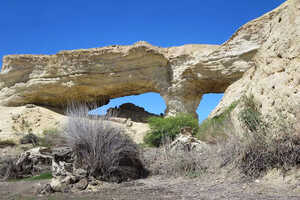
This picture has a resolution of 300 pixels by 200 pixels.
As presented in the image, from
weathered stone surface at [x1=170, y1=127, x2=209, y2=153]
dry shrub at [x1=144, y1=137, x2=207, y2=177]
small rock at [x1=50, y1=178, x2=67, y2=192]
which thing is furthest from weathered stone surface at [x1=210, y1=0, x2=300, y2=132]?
small rock at [x1=50, y1=178, x2=67, y2=192]

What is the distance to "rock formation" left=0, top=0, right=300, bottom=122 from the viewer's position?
1794 cm

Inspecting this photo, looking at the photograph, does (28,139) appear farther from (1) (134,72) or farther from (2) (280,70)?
(2) (280,70)

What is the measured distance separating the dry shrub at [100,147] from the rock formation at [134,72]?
43.0ft

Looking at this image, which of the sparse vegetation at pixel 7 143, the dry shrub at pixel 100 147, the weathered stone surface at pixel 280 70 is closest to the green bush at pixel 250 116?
the weathered stone surface at pixel 280 70

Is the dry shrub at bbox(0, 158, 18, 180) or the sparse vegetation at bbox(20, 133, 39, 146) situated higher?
the sparse vegetation at bbox(20, 133, 39, 146)

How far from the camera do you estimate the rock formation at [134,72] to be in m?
17.9

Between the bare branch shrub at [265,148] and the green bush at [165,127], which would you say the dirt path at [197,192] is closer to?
the bare branch shrub at [265,148]

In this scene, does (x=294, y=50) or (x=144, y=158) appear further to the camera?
(x=144, y=158)

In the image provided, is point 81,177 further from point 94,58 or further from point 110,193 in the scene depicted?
point 94,58

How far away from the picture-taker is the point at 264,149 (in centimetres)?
438

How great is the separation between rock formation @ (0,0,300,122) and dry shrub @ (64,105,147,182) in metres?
13.1

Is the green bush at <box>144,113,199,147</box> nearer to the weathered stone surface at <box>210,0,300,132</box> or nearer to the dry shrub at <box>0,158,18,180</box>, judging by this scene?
the dry shrub at <box>0,158,18,180</box>

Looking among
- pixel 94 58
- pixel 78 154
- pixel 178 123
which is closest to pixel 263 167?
pixel 78 154

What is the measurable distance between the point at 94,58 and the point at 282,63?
17.9 metres
